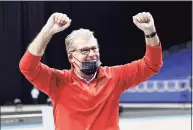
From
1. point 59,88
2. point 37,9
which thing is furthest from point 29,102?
point 59,88

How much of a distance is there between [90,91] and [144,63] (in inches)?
9.1

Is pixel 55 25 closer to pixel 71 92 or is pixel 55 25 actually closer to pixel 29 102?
pixel 71 92

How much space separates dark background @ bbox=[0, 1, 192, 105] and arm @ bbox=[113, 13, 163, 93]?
12.4 feet

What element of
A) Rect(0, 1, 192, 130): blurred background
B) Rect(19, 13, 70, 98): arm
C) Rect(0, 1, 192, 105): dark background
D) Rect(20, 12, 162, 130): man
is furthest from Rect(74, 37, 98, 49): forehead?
Rect(0, 1, 192, 105): dark background

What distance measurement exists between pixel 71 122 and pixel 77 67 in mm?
214

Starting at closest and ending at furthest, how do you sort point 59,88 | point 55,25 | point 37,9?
point 55,25 < point 59,88 < point 37,9

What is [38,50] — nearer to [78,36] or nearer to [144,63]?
[78,36]

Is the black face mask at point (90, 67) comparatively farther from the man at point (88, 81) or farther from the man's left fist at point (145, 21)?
the man's left fist at point (145, 21)

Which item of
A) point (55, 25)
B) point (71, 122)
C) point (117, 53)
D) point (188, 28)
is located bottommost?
point (117, 53)

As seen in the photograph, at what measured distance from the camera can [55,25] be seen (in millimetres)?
1424

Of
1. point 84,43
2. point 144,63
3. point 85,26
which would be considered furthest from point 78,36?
point 85,26

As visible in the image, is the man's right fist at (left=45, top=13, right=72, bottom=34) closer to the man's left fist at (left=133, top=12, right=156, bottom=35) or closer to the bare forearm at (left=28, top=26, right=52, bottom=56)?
the bare forearm at (left=28, top=26, right=52, bottom=56)

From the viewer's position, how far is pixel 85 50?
1.50 metres

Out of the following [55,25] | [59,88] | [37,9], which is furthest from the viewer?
[37,9]
